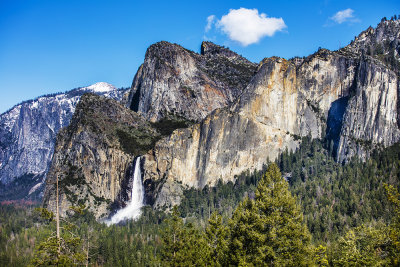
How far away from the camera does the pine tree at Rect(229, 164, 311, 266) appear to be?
1219 inches

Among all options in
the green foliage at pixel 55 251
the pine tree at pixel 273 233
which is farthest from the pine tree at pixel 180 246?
the green foliage at pixel 55 251

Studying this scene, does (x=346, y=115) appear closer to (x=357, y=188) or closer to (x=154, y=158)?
(x=357, y=188)

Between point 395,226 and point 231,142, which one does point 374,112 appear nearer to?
point 231,142

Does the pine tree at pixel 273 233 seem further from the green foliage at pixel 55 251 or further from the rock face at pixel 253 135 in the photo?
the rock face at pixel 253 135

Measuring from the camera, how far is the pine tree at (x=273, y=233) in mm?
30969

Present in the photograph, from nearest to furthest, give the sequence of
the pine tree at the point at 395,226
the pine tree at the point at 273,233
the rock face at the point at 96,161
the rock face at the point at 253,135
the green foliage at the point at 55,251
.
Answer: the pine tree at the point at 395,226 < the green foliage at the point at 55,251 < the pine tree at the point at 273,233 < the rock face at the point at 253,135 < the rock face at the point at 96,161

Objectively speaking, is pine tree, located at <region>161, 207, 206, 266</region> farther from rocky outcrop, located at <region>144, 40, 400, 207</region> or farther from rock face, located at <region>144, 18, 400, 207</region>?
rocky outcrop, located at <region>144, 40, 400, 207</region>

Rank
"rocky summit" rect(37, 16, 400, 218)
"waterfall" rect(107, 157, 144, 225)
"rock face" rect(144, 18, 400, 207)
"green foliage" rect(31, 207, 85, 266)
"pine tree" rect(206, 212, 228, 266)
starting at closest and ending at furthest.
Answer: "green foliage" rect(31, 207, 85, 266) < "pine tree" rect(206, 212, 228, 266) < "waterfall" rect(107, 157, 144, 225) < "rocky summit" rect(37, 16, 400, 218) < "rock face" rect(144, 18, 400, 207)

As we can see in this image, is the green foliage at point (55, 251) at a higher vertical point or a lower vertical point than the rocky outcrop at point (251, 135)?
lower

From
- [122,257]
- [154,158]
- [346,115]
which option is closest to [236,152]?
[154,158]

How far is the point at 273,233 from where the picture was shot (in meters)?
31.1

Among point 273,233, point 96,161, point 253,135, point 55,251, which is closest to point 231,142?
point 253,135

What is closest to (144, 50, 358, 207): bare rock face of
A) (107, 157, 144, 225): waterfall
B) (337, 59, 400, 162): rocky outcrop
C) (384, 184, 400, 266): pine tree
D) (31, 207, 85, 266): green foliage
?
(107, 157, 144, 225): waterfall

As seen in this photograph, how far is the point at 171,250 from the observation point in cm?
4516
